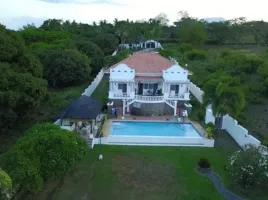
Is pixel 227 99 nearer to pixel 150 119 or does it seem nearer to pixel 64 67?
pixel 150 119

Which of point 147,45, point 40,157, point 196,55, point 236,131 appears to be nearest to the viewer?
point 40,157

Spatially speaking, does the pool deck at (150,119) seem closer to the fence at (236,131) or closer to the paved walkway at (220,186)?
the fence at (236,131)

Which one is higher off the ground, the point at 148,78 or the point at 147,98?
the point at 148,78

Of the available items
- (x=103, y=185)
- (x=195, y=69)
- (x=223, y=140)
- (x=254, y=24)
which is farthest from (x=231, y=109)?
(x=254, y=24)

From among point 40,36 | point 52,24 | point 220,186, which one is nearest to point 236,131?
point 220,186

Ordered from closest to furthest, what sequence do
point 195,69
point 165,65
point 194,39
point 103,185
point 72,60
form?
point 103,185
point 165,65
point 72,60
point 195,69
point 194,39

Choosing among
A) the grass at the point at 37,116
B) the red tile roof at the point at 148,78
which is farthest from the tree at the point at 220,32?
the grass at the point at 37,116

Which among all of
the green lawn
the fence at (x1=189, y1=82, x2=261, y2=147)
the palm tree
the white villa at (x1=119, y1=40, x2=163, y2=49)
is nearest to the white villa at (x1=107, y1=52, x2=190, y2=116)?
the fence at (x1=189, y1=82, x2=261, y2=147)

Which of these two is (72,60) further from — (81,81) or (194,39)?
(194,39)
